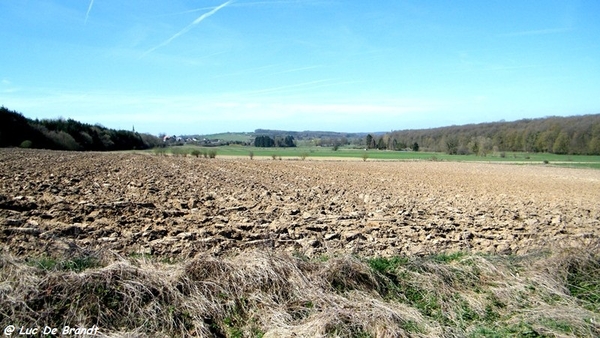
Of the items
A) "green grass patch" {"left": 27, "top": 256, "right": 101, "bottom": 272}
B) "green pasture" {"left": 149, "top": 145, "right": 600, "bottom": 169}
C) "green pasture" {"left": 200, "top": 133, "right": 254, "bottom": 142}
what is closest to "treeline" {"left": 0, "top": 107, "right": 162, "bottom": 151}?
"green pasture" {"left": 149, "top": 145, "right": 600, "bottom": 169}

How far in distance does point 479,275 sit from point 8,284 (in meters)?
6.02

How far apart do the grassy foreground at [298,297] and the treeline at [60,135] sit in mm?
65922

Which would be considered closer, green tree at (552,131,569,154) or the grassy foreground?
the grassy foreground

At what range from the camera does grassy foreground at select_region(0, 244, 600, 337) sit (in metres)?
4.17

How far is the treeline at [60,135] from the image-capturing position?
2378 inches

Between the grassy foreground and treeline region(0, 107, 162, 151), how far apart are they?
65.9 metres

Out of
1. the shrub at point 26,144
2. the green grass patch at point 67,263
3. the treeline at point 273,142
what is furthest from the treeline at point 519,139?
A: the green grass patch at point 67,263

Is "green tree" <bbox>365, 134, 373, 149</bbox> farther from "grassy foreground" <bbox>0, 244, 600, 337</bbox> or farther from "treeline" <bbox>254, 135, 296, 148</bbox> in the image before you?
"grassy foreground" <bbox>0, 244, 600, 337</bbox>

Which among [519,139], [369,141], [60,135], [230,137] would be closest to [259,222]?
[60,135]

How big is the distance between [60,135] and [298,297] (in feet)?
258

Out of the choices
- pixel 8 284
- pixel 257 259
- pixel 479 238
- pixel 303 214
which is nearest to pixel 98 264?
pixel 8 284

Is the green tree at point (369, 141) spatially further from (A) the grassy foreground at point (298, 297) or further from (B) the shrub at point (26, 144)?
(A) the grassy foreground at point (298, 297)

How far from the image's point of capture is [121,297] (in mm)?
4430

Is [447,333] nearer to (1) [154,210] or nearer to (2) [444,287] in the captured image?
(2) [444,287]
